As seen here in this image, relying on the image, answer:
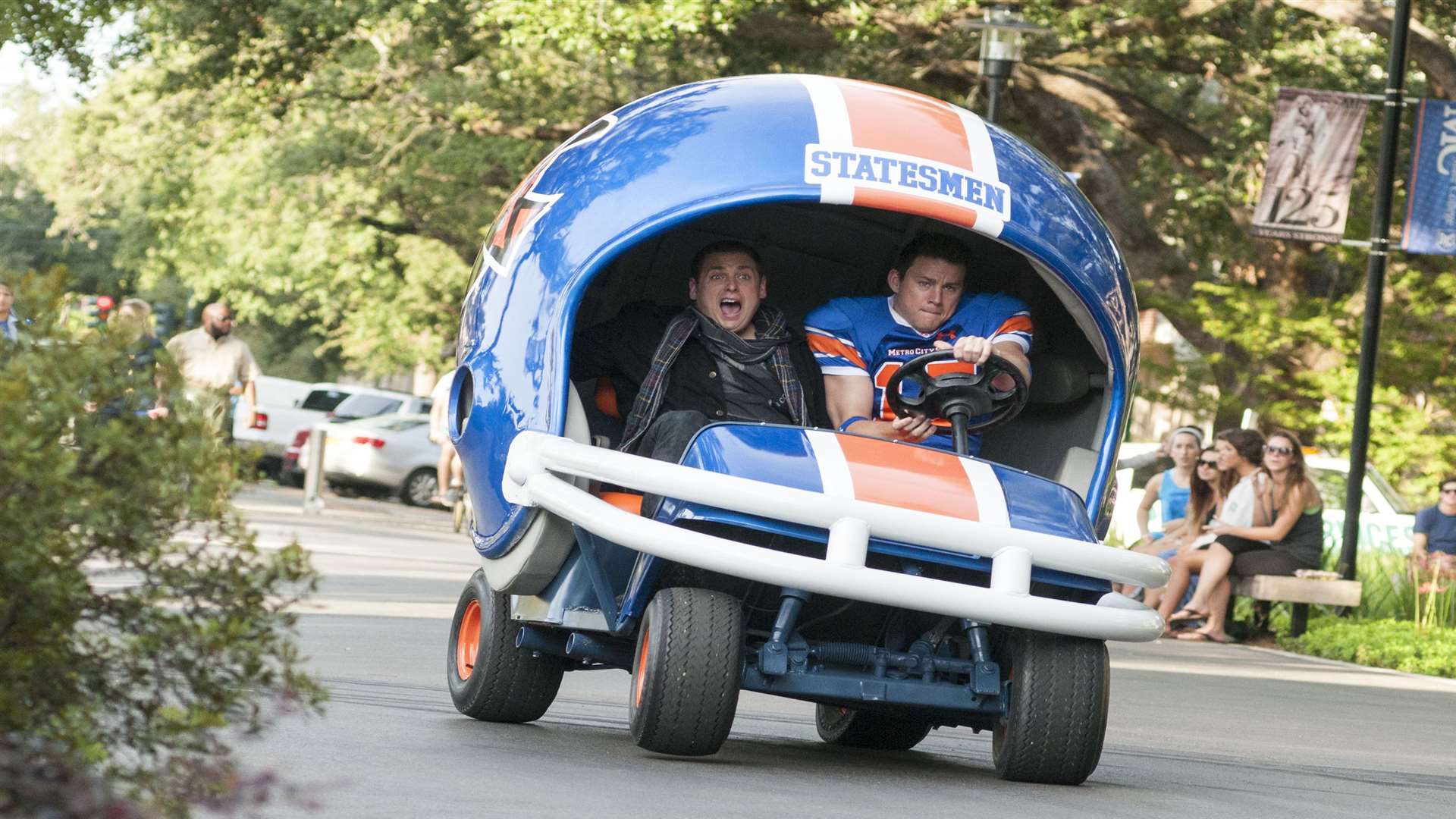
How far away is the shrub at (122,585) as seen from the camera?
10.8ft

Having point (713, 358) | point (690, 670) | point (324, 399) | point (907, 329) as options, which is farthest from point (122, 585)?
point (324, 399)

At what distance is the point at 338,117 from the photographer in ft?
101

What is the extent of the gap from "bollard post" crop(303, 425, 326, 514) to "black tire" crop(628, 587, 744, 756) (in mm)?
17834

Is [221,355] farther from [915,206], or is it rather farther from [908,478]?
[908,478]

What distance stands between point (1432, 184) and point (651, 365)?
35.5 ft

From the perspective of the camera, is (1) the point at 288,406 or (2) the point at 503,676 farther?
(1) the point at 288,406

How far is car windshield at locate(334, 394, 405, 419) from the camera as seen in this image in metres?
35.2

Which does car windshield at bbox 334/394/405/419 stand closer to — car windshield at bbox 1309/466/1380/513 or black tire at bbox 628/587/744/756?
car windshield at bbox 1309/466/1380/513

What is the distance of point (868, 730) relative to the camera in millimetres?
7660

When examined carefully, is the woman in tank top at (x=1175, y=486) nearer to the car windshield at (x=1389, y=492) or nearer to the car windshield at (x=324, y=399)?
the car windshield at (x=1389, y=492)

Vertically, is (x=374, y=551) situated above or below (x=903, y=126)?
below

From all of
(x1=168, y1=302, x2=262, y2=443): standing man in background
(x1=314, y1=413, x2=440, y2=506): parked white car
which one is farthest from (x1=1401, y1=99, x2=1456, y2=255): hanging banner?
(x1=314, y1=413, x2=440, y2=506): parked white car

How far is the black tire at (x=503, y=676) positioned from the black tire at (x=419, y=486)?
22.5 metres

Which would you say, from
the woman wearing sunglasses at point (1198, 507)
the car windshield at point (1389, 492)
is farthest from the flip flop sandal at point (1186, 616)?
the car windshield at point (1389, 492)
